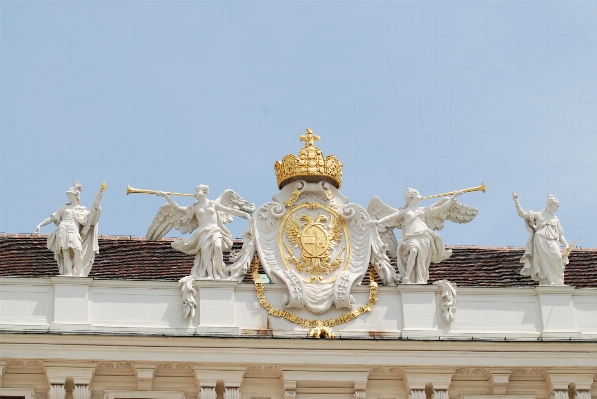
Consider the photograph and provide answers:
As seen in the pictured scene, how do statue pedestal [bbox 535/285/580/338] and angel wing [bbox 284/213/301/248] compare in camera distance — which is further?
angel wing [bbox 284/213/301/248]

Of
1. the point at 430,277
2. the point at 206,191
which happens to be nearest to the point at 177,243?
the point at 206,191

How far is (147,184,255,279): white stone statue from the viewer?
926 inches

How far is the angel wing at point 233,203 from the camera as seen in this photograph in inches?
949

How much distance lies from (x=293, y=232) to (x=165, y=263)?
370 centimetres

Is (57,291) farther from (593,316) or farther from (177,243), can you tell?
(593,316)

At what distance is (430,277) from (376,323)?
11.3 feet

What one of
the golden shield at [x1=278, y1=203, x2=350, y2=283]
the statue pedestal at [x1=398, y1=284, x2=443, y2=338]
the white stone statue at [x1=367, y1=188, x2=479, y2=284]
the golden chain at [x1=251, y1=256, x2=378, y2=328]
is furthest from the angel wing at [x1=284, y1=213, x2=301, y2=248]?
the statue pedestal at [x1=398, y1=284, x2=443, y2=338]

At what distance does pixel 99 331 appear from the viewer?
22.8m

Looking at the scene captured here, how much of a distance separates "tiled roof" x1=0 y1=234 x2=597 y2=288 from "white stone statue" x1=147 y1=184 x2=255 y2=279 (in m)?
1.87

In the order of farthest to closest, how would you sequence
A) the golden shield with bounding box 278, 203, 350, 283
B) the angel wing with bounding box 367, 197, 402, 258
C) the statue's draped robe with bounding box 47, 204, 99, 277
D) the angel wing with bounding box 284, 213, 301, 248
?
the angel wing with bounding box 367, 197, 402, 258 → the angel wing with bounding box 284, 213, 301, 248 → the golden shield with bounding box 278, 203, 350, 283 → the statue's draped robe with bounding box 47, 204, 99, 277

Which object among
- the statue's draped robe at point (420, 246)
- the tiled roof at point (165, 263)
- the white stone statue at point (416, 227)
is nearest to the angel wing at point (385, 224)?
the white stone statue at point (416, 227)

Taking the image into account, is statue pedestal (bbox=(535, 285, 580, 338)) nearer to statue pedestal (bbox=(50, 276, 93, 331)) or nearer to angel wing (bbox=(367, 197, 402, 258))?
angel wing (bbox=(367, 197, 402, 258))

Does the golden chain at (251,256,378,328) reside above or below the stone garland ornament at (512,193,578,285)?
below

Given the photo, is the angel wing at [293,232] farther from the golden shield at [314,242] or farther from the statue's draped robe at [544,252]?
the statue's draped robe at [544,252]
